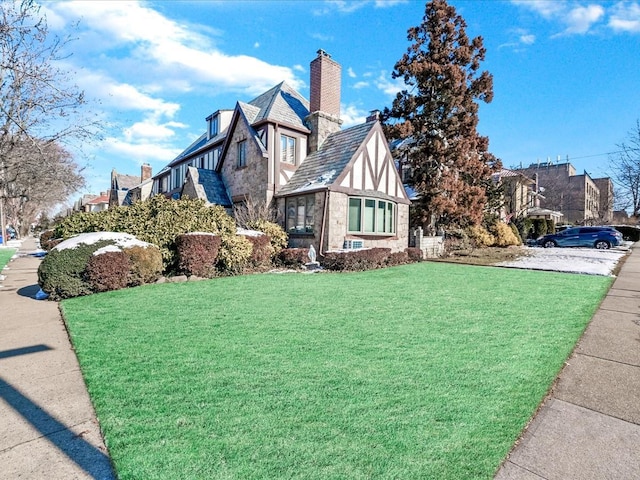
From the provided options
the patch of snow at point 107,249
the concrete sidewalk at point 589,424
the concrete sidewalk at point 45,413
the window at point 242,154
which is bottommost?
the concrete sidewalk at point 45,413

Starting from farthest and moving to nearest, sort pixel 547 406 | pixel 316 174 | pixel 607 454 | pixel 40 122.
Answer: pixel 316 174, pixel 40 122, pixel 547 406, pixel 607 454

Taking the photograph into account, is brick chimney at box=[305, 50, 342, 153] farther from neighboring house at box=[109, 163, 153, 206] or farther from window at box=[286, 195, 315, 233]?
neighboring house at box=[109, 163, 153, 206]

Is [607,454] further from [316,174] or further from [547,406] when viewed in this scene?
[316,174]

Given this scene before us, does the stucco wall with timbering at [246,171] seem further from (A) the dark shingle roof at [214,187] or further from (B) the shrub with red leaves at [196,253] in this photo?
(B) the shrub with red leaves at [196,253]

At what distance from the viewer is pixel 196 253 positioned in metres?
10.1

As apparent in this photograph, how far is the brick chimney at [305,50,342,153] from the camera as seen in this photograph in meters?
17.8

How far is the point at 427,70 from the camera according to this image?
18.8 m

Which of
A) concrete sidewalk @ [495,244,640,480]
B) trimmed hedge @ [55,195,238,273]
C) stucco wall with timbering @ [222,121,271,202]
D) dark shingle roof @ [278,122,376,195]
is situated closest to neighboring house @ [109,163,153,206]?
stucco wall with timbering @ [222,121,271,202]

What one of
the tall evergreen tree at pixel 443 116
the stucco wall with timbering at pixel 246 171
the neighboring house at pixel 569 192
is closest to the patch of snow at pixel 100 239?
the stucco wall with timbering at pixel 246 171

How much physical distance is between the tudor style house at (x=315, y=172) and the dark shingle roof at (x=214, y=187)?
0.06 m

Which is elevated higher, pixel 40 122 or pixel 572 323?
pixel 40 122

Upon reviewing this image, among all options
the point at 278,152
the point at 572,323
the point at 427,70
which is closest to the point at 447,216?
the point at 427,70

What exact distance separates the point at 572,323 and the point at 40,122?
15711 millimetres

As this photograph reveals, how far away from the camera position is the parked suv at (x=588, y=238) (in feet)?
75.0
